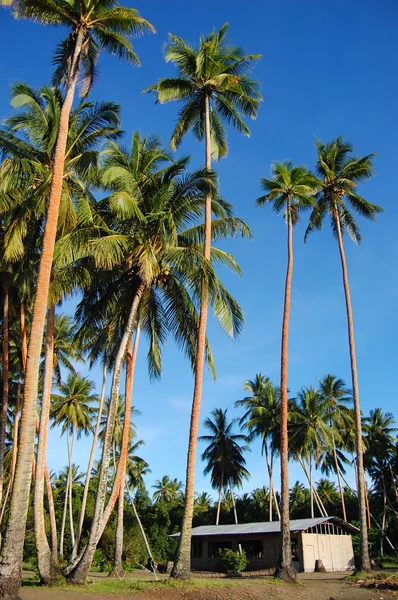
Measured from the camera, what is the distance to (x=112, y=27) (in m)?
15.5

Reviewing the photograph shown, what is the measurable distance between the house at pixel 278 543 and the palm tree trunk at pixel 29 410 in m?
22.6

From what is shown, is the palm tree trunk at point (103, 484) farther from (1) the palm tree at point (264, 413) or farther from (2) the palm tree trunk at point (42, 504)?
(1) the palm tree at point (264, 413)

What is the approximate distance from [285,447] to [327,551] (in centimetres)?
1526

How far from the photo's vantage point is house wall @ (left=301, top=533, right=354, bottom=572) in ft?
100

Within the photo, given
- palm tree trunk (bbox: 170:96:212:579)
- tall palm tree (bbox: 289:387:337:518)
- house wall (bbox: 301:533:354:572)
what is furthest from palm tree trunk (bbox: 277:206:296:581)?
tall palm tree (bbox: 289:387:337:518)

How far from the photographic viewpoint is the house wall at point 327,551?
30.6m

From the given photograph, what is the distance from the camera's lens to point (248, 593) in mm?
16078

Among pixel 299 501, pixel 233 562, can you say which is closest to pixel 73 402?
pixel 233 562

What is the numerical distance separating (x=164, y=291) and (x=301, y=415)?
2928 centimetres

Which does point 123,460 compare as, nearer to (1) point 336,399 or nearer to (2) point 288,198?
(2) point 288,198

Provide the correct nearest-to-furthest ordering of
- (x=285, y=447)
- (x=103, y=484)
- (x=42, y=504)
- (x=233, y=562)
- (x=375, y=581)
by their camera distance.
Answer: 1. (x=103, y=484)
2. (x=42, y=504)
3. (x=375, y=581)
4. (x=285, y=447)
5. (x=233, y=562)

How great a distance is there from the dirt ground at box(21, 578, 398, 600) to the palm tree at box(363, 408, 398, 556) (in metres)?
33.4

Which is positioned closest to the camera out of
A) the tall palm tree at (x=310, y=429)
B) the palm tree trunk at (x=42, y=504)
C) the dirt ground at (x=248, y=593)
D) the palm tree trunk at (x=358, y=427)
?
the dirt ground at (x=248, y=593)

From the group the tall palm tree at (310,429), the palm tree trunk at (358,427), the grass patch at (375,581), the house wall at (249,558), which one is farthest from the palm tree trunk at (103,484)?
the tall palm tree at (310,429)
